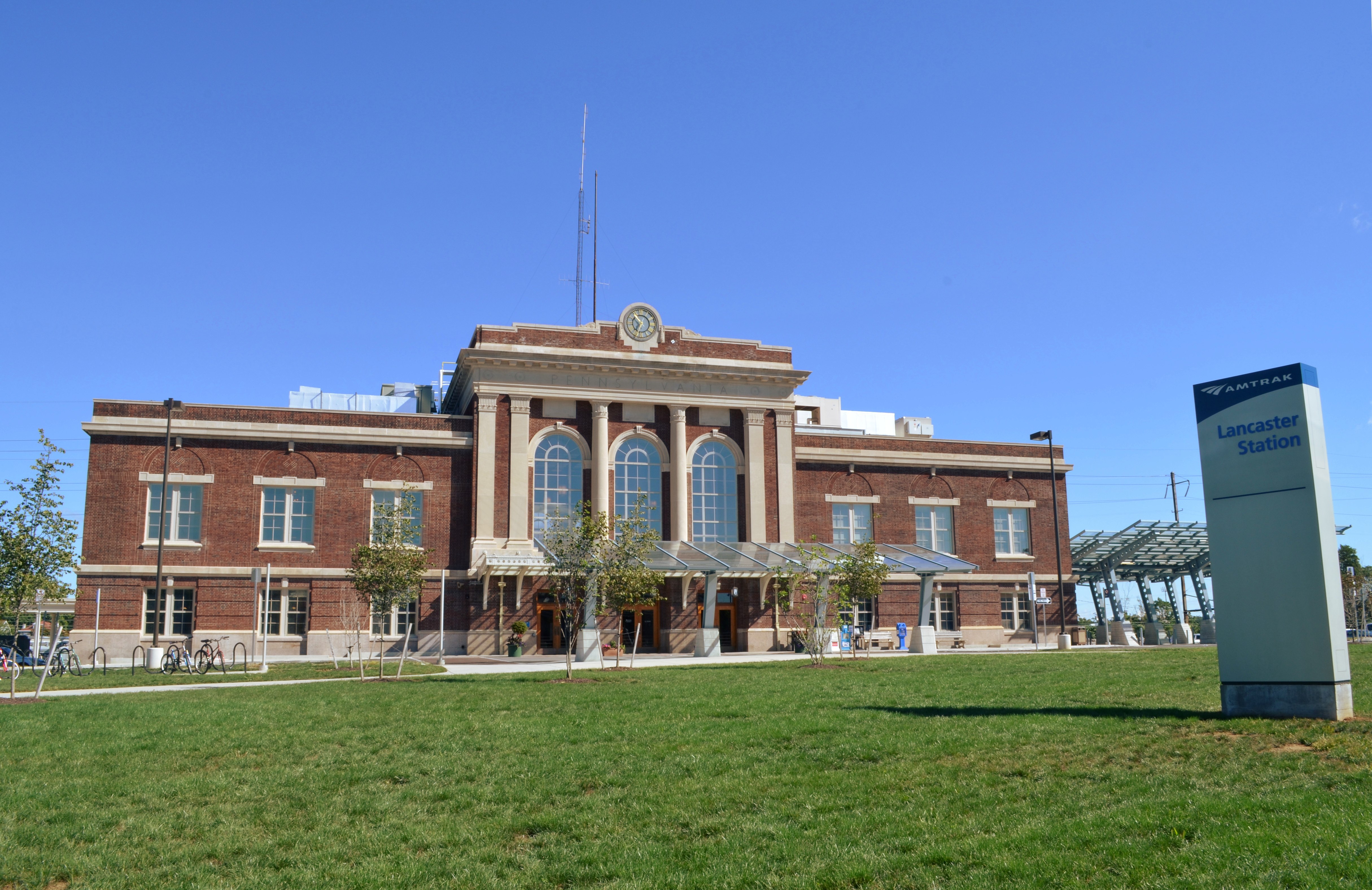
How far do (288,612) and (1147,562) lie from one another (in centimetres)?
4334

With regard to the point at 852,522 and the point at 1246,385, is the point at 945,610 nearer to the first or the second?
the point at 852,522

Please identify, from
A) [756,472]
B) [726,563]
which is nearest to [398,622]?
[726,563]

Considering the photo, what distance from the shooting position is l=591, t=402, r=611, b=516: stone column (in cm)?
4212

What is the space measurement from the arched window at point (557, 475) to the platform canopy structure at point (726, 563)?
181cm

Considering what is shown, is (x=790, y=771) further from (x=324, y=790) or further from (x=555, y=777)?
(x=324, y=790)

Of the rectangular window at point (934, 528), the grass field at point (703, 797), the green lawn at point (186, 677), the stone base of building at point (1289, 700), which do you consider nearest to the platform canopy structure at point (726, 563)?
the rectangular window at point (934, 528)

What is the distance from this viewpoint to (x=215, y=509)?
130 ft

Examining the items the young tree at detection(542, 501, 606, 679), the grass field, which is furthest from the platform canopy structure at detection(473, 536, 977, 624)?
the grass field

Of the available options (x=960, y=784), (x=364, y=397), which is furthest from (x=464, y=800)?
(x=364, y=397)

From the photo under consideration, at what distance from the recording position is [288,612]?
40031 millimetres

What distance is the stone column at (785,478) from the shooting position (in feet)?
146

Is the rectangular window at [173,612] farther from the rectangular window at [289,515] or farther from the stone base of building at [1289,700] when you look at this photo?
the stone base of building at [1289,700]

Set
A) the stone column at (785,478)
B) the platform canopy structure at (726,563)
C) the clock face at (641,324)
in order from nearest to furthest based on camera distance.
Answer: the platform canopy structure at (726,563) < the clock face at (641,324) < the stone column at (785,478)

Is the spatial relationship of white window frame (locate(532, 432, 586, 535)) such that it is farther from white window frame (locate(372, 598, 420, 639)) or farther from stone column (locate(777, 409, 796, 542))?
stone column (locate(777, 409, 796, 542))
